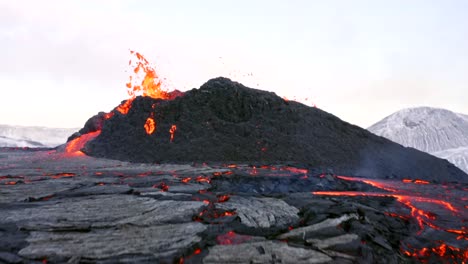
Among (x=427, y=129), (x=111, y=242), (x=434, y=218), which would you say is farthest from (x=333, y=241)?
(x=427, y=129)

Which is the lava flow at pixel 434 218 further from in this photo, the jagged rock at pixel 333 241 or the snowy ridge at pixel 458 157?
the snowy ridge at pixel 458 157

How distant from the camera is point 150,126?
2402cm

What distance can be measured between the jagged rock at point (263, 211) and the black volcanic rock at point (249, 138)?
38.1 ft

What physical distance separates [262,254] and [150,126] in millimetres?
19341

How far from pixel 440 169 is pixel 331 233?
72.1 feet

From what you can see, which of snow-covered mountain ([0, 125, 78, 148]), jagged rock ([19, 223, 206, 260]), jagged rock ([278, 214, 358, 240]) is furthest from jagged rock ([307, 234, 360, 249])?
snow-covered mountain ([0, 125, 78, 148])

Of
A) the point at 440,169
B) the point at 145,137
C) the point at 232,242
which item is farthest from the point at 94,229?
the point at 440,169

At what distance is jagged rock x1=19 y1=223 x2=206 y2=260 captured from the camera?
5.44 m

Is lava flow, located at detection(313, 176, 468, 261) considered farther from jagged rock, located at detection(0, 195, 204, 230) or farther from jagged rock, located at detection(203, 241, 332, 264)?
jagged rock, located at detection(0, 195, 204, 230)

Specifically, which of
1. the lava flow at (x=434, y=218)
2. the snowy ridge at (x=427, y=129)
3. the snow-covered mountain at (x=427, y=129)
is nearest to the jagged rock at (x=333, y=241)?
the lava flow at (x=434, y=218)

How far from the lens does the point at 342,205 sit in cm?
883

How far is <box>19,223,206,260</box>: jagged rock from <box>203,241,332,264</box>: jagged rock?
55 cm

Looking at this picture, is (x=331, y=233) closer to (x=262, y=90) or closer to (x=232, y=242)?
(x=232, y=242)

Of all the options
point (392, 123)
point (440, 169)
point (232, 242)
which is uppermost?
point (392, 123)
